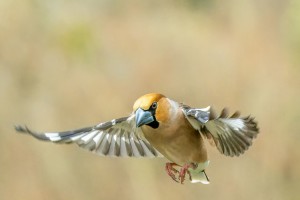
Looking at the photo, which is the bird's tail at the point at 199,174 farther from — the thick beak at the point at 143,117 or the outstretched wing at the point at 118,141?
the thick beak at the point at 143,117

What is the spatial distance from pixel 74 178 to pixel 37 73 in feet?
2.05

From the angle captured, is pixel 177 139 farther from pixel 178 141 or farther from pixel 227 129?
pixel 227 129

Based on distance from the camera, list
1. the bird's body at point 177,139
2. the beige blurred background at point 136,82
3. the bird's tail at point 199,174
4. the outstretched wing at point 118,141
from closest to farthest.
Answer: the bird's body at point 177,139 < the bird's tail at point 199,174 < the outstretched wing at point 118,141 < the beige blurred background at point 136,82

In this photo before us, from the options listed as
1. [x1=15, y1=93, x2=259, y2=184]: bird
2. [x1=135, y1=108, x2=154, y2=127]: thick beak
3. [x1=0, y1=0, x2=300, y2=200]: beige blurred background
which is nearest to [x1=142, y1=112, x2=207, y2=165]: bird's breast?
[x1=15, y1=93, x2=259, y2=184]: bird

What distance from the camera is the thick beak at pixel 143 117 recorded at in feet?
5.96

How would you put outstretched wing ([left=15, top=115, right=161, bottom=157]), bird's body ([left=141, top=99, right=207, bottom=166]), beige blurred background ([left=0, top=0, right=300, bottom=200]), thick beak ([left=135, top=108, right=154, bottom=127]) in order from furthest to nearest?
beige blurred background ([left=0, top=0, right=300, bottom=200]), outstretched wing ([left=15, top=115, right=161, bottom=157]), bird's body ([left=141, top=99, right=207, bottom=166]), thick beak ([left=135, top=108, right=154, bottom=127])

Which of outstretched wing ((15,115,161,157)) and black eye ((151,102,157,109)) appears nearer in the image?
black eye ((151,102,157,109))

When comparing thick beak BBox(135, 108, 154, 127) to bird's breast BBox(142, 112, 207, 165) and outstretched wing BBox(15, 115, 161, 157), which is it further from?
outstretched wing BBox(15, 115, 161, 157)

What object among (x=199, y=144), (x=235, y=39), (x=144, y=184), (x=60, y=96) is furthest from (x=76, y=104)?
(x=199, y=144)

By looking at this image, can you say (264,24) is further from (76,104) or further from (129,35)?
(76,104)

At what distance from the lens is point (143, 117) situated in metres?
1.84

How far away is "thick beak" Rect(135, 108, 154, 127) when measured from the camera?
5.96 ft

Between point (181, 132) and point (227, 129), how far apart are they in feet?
0.33

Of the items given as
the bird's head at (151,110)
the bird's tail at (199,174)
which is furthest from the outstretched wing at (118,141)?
the bird's head at (151,110)
